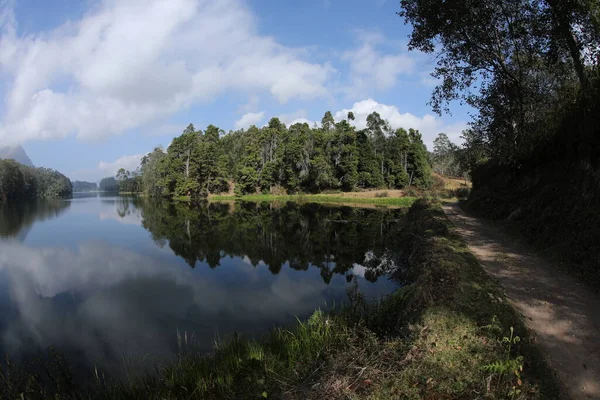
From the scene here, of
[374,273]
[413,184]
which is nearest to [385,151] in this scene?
[413,184]

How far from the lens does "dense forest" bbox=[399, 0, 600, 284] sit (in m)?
9.22

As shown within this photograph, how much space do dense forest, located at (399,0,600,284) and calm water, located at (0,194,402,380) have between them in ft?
19.0

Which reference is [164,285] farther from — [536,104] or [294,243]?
[536,104]

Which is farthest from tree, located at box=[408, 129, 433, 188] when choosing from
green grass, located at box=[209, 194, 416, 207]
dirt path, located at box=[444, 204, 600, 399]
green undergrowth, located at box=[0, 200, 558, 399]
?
green undergrowth, located at box=[0, 200, 558, 399]

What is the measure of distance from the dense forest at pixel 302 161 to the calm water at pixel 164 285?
39.3m

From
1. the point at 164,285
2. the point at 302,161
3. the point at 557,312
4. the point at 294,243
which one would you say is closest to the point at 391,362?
the point at 557,312

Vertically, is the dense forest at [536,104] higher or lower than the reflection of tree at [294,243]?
higher

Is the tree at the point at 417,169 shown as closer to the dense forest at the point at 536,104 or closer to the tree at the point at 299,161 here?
the tree at the point at 299,161

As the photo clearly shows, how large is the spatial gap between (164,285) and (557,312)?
40.1 feet

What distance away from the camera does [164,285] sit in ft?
41.5

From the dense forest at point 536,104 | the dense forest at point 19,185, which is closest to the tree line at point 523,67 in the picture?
the dense forest at point 536,104

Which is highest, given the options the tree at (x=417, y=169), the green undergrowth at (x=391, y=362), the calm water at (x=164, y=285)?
the tree at (x=417, y=169)

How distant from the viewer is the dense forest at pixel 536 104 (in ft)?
30.2

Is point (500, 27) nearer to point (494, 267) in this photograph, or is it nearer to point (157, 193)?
point (494, 267)
